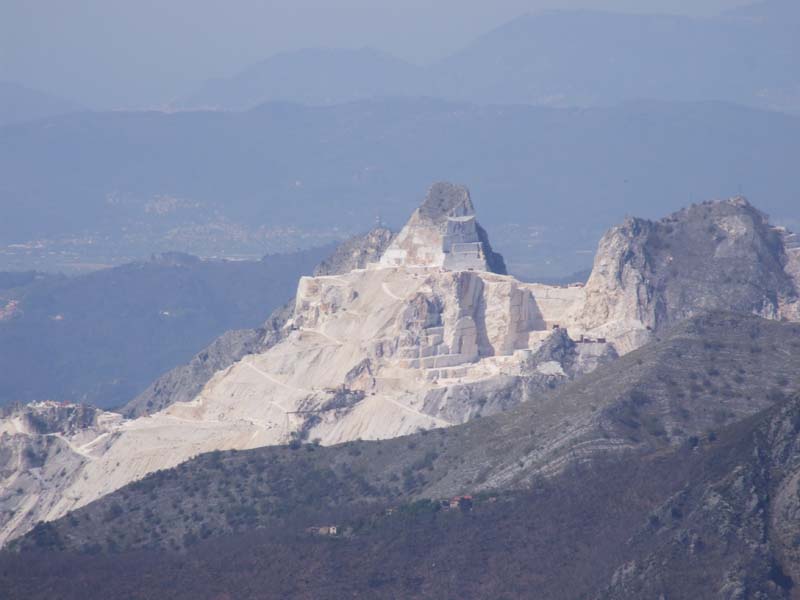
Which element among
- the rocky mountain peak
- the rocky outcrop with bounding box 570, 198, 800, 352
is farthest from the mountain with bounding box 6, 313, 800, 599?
the rocky mountain peak

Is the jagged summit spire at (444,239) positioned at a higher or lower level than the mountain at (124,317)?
higher

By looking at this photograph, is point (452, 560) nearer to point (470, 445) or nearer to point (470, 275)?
point (470, 445)

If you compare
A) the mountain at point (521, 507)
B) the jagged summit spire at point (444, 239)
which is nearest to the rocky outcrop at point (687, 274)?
the jagged summit spire at point (444, 239)

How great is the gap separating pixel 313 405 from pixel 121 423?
10837 mm

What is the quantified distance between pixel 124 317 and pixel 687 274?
7891 centimetres

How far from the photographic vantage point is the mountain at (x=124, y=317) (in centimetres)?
15462

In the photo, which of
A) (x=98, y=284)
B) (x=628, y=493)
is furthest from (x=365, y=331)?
(x=98, y=284)

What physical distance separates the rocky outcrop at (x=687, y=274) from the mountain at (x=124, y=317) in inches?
2154

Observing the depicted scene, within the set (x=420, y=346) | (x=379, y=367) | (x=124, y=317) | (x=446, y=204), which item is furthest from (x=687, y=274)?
(x=124, y=317)

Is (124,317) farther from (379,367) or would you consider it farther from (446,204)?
(379,367)

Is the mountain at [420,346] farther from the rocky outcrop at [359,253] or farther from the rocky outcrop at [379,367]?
the rocky outcrop at [359,253]

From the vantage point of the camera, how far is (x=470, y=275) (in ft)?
317

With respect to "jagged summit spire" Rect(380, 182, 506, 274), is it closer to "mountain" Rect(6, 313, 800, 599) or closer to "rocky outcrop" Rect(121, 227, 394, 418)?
"rocky outcrop" Rect(121, 227, 394, 418)

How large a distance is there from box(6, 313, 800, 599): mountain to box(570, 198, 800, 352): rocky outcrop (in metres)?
14.2
